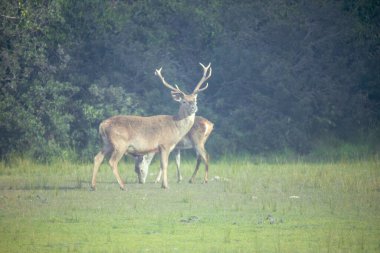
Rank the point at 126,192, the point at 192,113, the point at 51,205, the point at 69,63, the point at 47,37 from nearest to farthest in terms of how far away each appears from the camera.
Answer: the point at 51,205
the point at 126,192
the point at 192,113
the point at 47,37
the point at 69,63

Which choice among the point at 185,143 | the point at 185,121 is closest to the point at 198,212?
the point at 185,121

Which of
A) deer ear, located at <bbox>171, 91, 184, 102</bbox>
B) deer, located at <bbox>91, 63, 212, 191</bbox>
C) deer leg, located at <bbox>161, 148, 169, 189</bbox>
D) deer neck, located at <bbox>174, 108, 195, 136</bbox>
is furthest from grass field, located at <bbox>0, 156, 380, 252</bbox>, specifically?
deer ear, located at <bbox>171, 91, 184, 102</bbox>

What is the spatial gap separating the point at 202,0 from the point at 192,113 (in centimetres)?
875

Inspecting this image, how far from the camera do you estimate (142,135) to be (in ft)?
49.9

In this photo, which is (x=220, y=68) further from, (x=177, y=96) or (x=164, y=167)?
(x=164, y=167)

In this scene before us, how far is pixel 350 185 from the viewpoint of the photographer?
47.8 feet

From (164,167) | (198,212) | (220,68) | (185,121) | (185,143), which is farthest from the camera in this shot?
(220,68)

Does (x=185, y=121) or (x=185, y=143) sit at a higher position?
(x=185, y=121)

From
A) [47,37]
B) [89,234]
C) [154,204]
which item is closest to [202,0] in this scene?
[47,37]

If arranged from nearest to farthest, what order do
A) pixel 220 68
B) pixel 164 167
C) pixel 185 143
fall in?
pixel 164 167 < pixel 185 143 < pixel 220 68

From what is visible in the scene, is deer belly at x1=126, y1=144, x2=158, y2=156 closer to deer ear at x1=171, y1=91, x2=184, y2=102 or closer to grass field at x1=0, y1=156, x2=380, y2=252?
grass field at x1=0, y1=156, x2=380, y2=252

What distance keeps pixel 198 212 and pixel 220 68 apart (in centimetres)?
1255

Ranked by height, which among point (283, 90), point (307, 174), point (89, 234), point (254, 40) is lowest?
point (89, 234)

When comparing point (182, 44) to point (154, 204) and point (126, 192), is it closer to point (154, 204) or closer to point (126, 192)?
point (126, 192)
